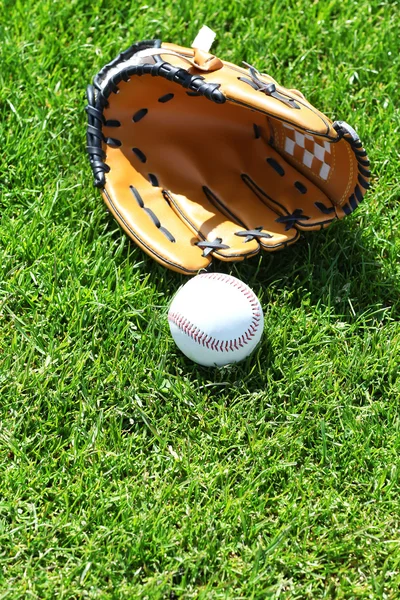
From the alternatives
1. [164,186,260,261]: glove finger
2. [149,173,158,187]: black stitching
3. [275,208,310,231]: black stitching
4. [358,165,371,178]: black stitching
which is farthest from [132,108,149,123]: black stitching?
[358,165,371,178]: black stitching

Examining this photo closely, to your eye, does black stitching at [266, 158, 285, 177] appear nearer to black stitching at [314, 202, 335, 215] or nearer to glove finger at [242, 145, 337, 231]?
glove finger at [242, 145, 337, 231]

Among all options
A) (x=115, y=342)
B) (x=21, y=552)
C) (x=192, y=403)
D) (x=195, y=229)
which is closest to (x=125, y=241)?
(x=195, y=229)

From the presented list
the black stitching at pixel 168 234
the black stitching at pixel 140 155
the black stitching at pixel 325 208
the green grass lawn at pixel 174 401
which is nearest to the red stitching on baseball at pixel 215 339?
the green grass lawn at pixel 174 401

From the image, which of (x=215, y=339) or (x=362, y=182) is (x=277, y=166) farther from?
(x=215, y=339)

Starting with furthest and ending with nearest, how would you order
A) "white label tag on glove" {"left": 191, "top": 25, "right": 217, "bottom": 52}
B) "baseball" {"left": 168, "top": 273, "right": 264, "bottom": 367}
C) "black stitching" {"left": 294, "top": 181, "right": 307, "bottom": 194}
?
"black stitching" {"left": 294, "top": 181, "right": 307, "bottom": 194}, "white label tag on glove" {"left": 191, "top": 25, "right": 217, "bottom": 52}, "baseball" {"left": 168, "top": 273, "right": 264, "bottom": 367}

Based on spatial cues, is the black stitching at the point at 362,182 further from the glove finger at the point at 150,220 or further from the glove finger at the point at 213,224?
the glove finger at the point at 150,220

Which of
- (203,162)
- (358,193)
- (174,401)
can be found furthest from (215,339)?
(203,162)
